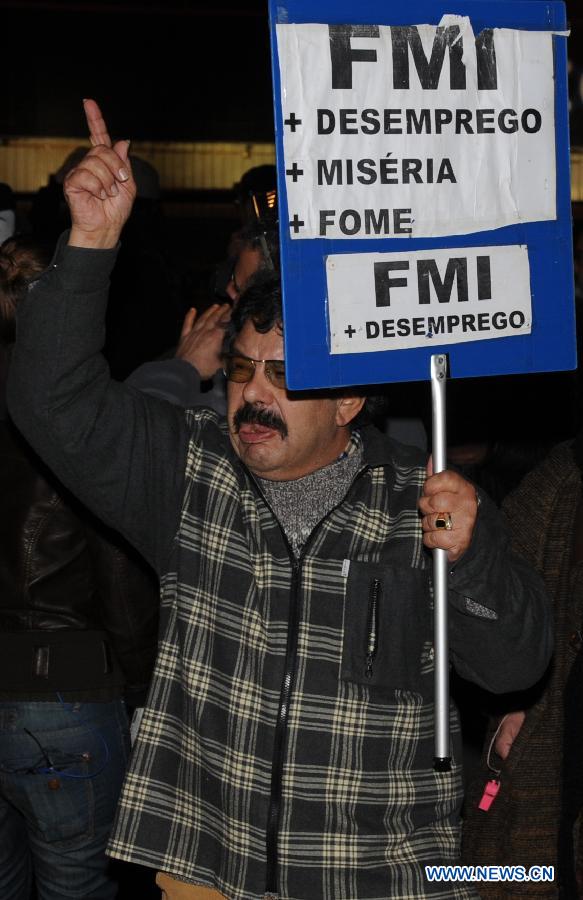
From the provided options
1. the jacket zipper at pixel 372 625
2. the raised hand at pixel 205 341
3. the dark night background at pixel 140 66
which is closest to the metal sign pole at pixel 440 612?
the jacket zipper at pixel 372 625

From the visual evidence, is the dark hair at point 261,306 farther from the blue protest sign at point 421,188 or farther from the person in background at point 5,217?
the person in background at point 5,217

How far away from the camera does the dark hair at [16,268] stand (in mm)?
3262

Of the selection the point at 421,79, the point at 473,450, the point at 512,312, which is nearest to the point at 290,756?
the point at 512,312

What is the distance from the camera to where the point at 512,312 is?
2.53 metres

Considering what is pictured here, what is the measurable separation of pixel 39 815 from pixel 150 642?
1.75 ft

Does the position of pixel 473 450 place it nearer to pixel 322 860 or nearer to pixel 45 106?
pixel 322 860

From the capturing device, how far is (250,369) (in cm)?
270

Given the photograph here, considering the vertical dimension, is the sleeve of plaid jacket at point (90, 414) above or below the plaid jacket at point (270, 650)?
above

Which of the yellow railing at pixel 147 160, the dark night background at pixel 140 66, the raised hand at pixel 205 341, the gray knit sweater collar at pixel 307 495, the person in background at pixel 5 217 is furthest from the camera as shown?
the yellow railing at pixel 147 160

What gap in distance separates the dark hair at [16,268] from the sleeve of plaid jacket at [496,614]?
55.2 inches

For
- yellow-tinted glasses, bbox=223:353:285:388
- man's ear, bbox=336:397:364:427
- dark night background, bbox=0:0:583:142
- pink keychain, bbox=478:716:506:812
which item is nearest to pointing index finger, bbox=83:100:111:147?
yellow-tinted glasses, bbox=223:353:285:388

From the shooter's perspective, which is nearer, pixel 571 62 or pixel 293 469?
pixel 293 469

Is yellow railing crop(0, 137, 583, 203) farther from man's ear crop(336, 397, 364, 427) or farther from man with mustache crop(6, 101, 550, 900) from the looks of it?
man with mustache crop(6, 101, 550, 900)

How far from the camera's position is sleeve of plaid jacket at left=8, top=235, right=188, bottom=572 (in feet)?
7.96
